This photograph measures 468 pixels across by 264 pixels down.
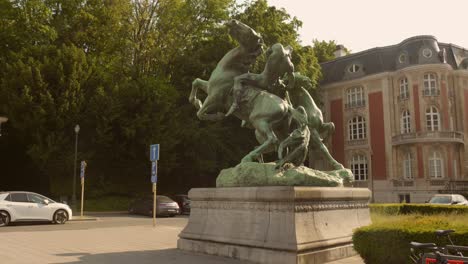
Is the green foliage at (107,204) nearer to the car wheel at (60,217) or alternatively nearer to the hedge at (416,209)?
the car wheel at (60,217)

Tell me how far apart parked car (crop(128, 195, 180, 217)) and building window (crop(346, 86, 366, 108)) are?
82.4ft

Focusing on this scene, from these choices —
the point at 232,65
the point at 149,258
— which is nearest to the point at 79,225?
the point at 149,258

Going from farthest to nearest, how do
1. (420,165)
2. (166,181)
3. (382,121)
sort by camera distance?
(382,121), (420,165), (166,181)

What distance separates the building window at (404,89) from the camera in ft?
136

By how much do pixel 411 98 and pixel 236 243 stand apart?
36.3 metres

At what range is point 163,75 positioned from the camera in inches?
1346

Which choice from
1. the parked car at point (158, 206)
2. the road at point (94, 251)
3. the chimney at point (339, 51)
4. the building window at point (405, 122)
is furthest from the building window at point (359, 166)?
the road at point (94, 251)

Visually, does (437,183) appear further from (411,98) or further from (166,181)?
(166,181)

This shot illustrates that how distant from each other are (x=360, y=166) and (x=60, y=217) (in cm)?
3189

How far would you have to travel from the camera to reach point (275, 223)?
812 centimetres

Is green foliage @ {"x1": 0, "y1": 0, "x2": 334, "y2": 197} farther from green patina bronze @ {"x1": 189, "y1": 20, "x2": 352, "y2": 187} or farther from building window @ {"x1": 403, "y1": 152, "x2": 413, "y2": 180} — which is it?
green patina bronze @ {"x1": 189, "y1": 20, "x2": 352, "y2": 187}

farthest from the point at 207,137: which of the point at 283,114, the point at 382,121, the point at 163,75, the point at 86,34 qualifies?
the point at 283,114

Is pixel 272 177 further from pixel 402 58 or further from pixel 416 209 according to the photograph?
pixel 402 58

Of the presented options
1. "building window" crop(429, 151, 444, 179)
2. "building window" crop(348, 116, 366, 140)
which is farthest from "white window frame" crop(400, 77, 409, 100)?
"building window" crop(429, 151, 444, 179)
